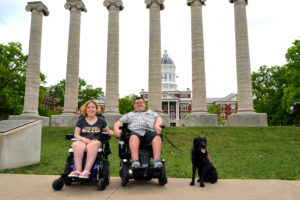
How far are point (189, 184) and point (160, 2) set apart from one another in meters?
24.5

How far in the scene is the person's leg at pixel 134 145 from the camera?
14.8 ft

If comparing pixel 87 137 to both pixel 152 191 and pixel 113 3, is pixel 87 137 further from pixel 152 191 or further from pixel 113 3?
pixel 113 3

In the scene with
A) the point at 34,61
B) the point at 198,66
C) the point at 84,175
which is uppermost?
the point at 34,61

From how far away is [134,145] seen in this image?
4555mm

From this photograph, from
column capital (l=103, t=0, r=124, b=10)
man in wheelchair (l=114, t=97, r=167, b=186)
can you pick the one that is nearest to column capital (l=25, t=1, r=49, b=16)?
column capital (l=103, t=0, r=124, b=10)

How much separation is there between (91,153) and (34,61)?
84.5 ft

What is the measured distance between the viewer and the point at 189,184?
5.04 m

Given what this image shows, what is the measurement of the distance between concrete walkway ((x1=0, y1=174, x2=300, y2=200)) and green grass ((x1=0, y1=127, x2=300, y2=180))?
1.93 meters

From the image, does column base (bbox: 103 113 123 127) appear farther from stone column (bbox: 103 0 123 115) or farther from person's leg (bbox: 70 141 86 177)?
person's leg (bbox: 70 141 86 177)

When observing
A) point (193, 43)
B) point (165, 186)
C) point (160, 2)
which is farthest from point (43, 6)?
point (165, 186)

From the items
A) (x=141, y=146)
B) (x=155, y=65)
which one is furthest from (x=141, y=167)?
(x=155, y=65)

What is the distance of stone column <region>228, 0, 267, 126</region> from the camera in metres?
22.6

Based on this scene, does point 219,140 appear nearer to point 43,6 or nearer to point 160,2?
point 160,2

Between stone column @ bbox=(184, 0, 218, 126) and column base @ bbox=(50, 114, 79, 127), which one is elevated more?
stone column @ bbox=(184, 0, 218, 126)
